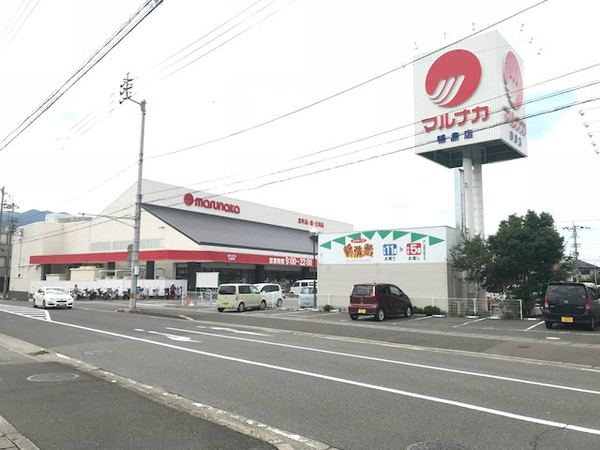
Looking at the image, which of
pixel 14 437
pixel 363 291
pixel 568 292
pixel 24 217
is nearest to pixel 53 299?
pixel 363 291

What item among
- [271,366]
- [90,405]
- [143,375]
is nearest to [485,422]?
[271,366]

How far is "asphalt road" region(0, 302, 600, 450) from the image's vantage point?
5.37 m

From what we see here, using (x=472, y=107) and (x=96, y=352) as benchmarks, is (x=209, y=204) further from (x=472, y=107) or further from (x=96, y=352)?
(x=96, y=352)

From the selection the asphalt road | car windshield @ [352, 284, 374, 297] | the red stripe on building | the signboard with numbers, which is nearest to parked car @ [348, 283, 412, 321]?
car windshield @ [352, 284, 374, 297]

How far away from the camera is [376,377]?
8.34 meters

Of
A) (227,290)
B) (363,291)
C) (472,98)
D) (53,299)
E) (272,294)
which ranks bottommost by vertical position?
(53,299)

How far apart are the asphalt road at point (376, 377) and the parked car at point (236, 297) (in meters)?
9.52

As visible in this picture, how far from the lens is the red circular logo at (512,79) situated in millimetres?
26688

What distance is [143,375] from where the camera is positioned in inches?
342

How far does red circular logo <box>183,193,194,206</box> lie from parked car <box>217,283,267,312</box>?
27544 millimetres

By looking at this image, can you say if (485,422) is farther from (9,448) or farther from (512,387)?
(9,448)

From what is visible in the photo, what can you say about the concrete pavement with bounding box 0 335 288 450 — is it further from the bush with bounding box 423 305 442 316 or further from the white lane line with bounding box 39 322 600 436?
the bush with bounding box 423 305 442 316

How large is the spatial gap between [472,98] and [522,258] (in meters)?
10.5

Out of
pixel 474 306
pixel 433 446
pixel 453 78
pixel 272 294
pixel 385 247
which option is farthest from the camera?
pixel 272 294
